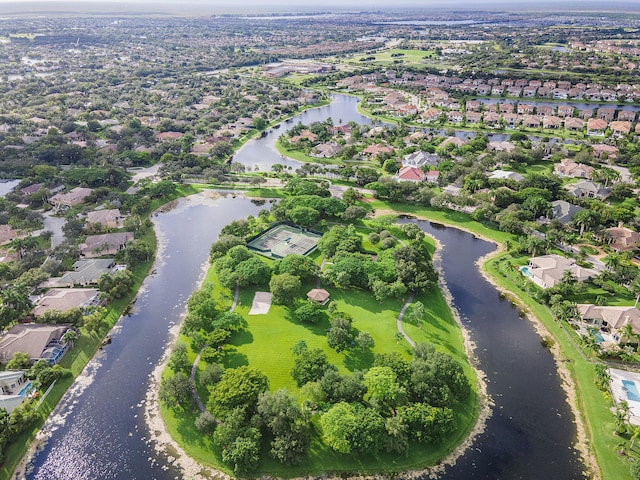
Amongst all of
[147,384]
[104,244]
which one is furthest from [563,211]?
[104,244]

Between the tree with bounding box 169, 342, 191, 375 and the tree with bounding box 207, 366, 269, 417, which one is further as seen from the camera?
the tree with bounding box 169, 342, 191, 375

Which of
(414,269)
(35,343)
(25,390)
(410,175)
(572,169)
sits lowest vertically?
(25,390)

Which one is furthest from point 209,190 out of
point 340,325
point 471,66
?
point 471,66

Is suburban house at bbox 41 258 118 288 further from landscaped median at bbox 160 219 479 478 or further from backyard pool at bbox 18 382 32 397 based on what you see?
backyard pool at bbox 18 382 32 397

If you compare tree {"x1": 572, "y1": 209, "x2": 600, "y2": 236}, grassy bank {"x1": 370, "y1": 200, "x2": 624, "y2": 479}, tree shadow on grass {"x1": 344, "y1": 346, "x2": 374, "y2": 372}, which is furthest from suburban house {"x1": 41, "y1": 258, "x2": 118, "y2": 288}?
tree {"x1": 572, "y1": 209, "x2": 600, "y2": 236}

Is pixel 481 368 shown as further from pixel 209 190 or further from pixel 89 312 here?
pixel 209 190

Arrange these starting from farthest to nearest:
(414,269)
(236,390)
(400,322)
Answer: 1. (414,269)
2. (400,322)
3. (236,390)

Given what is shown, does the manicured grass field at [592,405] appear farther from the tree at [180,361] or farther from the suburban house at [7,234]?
the suburban house at [7,234]

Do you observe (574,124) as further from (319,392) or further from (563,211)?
(319,392)
